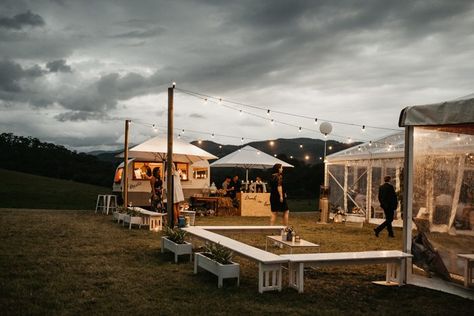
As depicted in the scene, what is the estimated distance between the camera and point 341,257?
618cm

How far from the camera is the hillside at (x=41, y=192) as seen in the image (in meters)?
26.1

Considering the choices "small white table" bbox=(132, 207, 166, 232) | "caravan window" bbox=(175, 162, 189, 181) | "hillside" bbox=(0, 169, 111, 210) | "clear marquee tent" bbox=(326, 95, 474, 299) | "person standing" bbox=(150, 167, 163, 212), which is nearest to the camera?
"clear marquee tent" bbox=(326, 95, 474, 299)

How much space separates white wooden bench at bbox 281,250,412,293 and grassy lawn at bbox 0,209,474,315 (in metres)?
0.20

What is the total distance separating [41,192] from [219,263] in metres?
27.5

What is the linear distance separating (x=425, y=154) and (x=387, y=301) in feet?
7.72

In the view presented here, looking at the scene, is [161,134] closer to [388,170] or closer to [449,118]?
[388,170]

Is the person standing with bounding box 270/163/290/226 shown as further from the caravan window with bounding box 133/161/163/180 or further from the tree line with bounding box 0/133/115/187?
the tree line with bounding box 0/133/115/187

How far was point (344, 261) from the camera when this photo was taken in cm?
614

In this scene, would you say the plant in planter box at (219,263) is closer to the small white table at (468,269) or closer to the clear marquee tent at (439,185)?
the clear marquee tent at (439,185)

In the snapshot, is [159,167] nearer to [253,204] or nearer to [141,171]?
[141,171]

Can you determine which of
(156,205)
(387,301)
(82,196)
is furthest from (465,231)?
(82,196)

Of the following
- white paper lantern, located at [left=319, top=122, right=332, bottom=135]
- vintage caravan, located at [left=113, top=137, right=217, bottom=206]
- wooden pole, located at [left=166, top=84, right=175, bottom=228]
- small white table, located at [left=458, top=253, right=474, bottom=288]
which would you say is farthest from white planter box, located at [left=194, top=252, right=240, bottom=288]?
white paper lantern, located at [left=319, top=122, right=332, bottom=135]

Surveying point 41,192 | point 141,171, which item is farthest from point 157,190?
point 41,192

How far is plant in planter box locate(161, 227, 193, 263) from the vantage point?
25.4 ft
